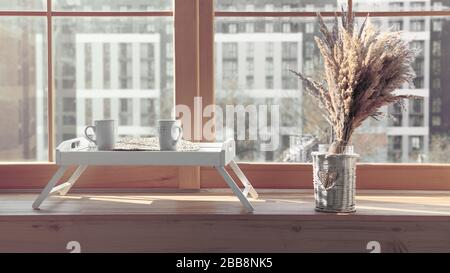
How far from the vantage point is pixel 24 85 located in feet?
9.41

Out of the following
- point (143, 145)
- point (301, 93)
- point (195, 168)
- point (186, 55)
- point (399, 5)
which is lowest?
point (195, 168)

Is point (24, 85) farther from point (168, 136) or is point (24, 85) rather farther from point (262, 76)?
point (262, 76)

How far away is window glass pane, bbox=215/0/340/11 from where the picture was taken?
284 centimetres

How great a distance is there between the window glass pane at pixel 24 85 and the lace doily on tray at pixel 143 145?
47 cm

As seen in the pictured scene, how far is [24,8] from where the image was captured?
9.35 ft

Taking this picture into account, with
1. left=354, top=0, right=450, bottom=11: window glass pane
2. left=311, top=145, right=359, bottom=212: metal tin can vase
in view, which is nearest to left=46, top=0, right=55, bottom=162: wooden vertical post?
left=311, top=145, right=359, bottom=212: metal tin can vase

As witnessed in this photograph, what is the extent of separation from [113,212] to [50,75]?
0.79 metres

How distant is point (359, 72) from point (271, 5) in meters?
0.70

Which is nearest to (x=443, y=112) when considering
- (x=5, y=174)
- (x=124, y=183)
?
(x=124, y=183)

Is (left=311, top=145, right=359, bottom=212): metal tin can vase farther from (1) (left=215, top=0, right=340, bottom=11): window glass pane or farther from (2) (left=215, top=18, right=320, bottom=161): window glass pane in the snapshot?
(1) (left=215, top=0, right=340, bottom=11): window glass pane

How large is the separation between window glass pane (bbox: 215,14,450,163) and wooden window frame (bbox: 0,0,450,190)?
2.1 inches

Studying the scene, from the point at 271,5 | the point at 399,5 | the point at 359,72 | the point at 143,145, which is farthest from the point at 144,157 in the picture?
the point at 399,5

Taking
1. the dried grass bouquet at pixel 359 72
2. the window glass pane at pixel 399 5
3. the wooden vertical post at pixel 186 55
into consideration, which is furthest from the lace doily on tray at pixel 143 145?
the window glass pane at pixel 399 5

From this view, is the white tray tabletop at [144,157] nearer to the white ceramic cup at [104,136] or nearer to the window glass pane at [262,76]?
the white ceramic cup at [104,136]
